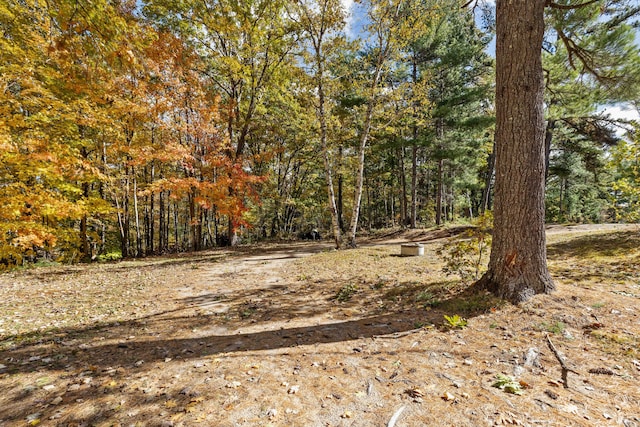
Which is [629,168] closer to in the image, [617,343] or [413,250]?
[413,250]

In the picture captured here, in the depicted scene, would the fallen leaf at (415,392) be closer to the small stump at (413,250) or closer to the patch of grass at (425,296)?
the patch of grass at (425,296)

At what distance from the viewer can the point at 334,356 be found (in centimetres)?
308

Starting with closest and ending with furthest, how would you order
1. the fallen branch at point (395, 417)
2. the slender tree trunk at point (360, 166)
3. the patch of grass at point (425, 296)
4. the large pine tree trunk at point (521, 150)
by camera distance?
the fallen branch at point (395, 417) < the large pine tree trunk at point (521, 150) < the patch of grass at point (425, 296) < the slender tree trunk at point (360, 166)

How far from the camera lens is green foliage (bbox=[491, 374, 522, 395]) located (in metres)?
2.28

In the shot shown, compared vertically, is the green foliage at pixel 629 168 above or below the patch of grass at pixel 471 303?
above

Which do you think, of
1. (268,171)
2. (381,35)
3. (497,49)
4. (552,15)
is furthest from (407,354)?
(268,171)

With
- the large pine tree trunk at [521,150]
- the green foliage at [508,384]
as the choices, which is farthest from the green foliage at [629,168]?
the green foliage at [508,384]

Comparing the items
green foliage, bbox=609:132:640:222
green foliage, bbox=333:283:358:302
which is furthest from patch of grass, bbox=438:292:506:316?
green foliage, bbox=609:132:640:222

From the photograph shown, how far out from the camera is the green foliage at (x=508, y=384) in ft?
7.47

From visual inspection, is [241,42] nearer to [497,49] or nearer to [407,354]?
[497,49]

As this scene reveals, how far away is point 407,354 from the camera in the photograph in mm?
3016

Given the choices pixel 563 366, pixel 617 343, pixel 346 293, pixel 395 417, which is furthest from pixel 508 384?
pixel 346 293

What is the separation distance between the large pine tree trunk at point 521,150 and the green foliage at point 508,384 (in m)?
1.71

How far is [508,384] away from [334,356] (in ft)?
5.26
